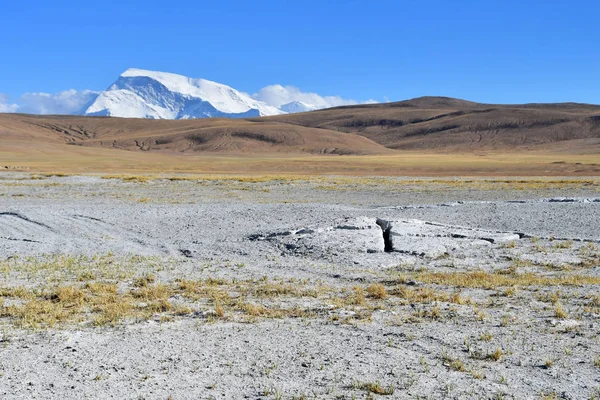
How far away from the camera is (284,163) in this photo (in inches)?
3514

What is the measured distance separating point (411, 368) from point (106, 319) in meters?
4.64

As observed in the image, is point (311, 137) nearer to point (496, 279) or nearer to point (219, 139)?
point (219, 139)

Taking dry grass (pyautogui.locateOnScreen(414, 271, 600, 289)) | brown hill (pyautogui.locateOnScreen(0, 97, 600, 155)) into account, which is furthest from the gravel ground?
brown hill (pyautogui.locateOnScreen(0, 97, 600, 155))

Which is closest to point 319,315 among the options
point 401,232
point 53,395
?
point 53,395

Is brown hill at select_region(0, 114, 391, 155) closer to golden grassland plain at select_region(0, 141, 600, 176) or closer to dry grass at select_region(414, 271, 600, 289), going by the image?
golden grassland plain at select_region(0, 141, 600, 176)

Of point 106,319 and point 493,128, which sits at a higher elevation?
point 493,128

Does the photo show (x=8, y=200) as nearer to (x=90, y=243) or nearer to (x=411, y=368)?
(x=90, y=243)

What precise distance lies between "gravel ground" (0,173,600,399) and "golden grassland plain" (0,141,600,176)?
47.9 metres

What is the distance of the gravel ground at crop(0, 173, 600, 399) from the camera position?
22.7ft

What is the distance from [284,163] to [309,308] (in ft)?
260

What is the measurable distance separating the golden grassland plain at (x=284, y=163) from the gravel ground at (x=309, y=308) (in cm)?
4794

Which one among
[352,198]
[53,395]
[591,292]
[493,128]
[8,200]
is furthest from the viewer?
[493,128]

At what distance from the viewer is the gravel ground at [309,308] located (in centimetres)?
691

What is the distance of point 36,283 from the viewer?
1195 centimetres
